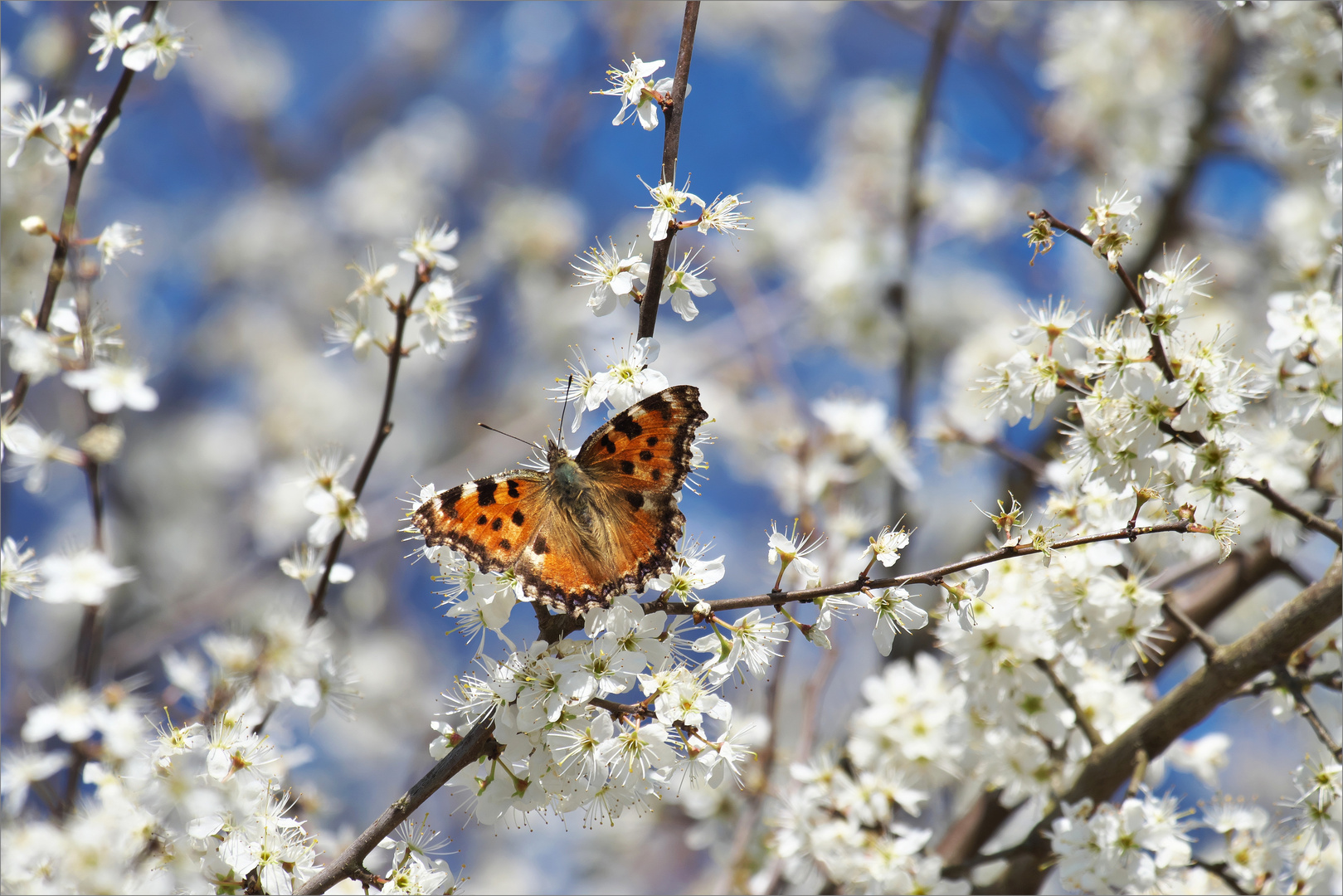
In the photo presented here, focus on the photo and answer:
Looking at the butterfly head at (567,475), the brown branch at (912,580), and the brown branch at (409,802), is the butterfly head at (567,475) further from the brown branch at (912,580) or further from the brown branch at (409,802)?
the brown branch at (409,802)

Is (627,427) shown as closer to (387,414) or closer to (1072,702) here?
(387,414)

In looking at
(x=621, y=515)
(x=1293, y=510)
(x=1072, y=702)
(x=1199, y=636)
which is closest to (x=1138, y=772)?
(x=1072, y=702)

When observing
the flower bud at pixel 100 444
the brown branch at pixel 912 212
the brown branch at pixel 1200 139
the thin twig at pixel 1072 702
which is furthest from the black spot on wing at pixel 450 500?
the brown branch at pixel 1200 139

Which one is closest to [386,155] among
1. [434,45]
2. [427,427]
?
[434,45]

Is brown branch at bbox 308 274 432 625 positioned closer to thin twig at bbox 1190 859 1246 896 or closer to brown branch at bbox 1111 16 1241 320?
thin twig at bbox 1190 859 1246 896

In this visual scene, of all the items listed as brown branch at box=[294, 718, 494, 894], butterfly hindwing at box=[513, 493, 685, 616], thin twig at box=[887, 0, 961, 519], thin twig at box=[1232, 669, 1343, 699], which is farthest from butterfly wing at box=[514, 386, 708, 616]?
thin twig at box=[887, 0, 961, 519]
